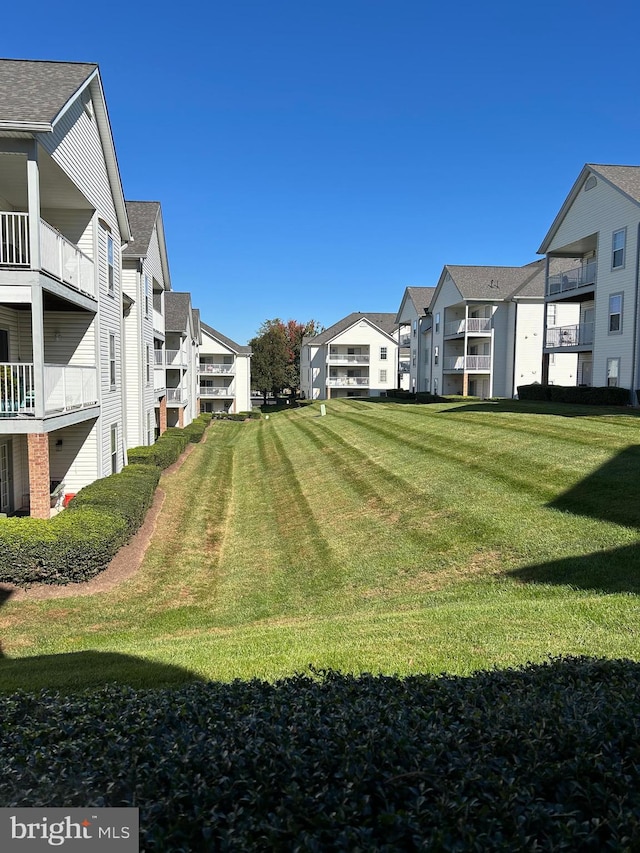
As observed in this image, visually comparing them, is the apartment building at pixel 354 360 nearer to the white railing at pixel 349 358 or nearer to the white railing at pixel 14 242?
the white railing at pixel 349 358

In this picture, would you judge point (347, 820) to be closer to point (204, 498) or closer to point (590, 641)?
point (590, 641)

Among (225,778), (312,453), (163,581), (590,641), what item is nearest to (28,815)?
(225,778)

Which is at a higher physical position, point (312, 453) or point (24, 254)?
point (24, 254)

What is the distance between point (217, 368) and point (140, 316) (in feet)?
135

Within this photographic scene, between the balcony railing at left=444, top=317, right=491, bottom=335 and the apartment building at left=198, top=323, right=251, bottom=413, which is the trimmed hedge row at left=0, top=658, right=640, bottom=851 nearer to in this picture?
the balcony railing at left=444, top=317, right=491, bottom=335

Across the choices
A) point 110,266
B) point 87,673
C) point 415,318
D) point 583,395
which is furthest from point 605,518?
point 415,318

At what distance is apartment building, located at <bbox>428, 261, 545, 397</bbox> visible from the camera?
44.8 meters

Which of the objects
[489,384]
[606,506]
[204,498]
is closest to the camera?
[606,506]

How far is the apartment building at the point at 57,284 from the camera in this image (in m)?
12.0

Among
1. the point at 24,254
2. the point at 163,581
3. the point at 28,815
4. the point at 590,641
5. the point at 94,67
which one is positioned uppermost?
the point at 94,67

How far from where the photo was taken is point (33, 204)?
11.6 m

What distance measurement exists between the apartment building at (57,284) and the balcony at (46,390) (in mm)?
33

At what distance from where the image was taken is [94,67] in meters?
15.0

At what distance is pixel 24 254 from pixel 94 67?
17.2 ft
